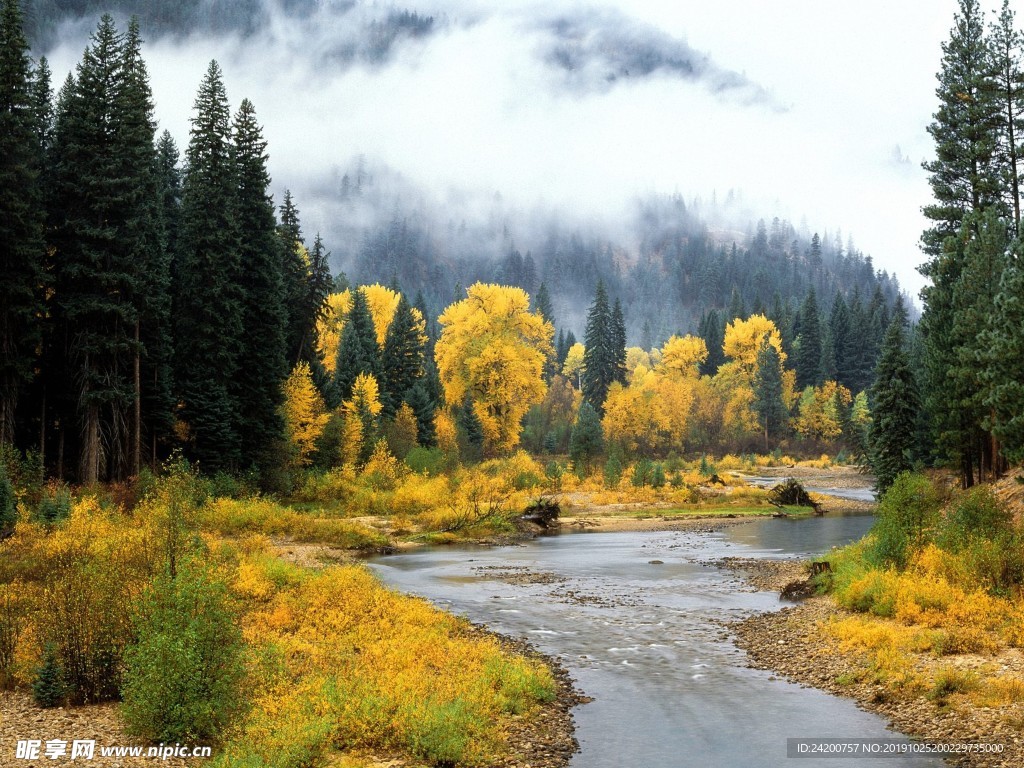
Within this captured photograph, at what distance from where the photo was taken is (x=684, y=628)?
72.5 feet

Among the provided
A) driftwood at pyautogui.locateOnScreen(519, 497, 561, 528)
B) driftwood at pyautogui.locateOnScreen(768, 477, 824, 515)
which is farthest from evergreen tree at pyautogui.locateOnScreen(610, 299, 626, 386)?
driftwood at pyautogui.locateOnScreen(519, 497, 561, 528)

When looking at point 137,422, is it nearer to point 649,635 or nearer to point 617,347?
point 649,635

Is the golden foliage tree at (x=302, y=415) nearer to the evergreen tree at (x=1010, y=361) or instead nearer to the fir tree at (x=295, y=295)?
the fir tree at (x=295, y=295)

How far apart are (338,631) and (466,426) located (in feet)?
155

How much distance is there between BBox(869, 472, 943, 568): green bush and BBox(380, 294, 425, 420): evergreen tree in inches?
1875


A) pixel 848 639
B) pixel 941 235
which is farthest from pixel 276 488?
pixel 941 235

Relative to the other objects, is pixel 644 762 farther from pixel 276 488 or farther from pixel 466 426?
pixel 466 426

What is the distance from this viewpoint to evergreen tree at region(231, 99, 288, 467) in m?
44.4

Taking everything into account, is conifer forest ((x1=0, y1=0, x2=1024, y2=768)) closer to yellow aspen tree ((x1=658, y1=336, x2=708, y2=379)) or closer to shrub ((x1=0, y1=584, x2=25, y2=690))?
shrub ((x1=0, y1=584, x2=25, y2=690))

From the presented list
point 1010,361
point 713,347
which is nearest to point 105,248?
point 1010,361

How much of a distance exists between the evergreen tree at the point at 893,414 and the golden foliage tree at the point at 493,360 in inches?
1093

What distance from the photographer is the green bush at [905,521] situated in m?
23.2

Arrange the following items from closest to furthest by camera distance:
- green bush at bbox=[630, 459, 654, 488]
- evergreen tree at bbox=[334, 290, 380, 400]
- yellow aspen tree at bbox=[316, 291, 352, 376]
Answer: evergreen tree at bbox=[334, 290, 380, 400] < green bush at bbox=[630, 459, 654, 488] < yellow aspen tree at bbox=[316, 291, 352, 376]

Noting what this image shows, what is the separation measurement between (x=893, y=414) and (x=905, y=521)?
23036mm
